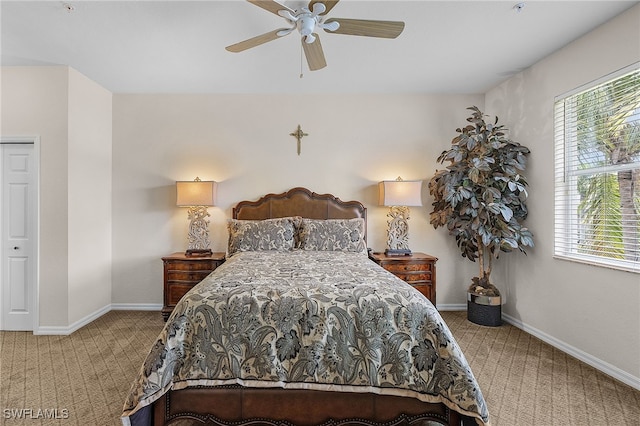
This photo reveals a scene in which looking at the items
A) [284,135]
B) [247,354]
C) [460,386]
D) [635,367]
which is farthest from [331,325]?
[284,135]

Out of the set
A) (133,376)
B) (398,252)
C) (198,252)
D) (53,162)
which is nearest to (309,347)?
(133,376)

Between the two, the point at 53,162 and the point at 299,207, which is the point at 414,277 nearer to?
the point at 299,207

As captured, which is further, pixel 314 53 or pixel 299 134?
pixel 299 134

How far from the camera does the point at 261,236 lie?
11.3ft

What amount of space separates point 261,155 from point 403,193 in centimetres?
195

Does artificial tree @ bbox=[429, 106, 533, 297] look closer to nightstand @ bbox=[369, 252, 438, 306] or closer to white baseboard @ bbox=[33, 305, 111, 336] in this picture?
nightstand @ bbox=[369, 252, 438, 306]

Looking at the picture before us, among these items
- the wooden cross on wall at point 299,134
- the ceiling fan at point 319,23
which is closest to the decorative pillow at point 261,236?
the wooden cross on wall at point 299,134

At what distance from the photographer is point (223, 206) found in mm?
4059

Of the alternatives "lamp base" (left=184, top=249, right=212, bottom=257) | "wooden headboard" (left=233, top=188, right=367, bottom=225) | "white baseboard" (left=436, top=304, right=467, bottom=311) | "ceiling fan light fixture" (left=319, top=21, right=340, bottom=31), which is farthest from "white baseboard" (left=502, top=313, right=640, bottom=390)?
"lamp base" (left=184, top=249, right=212, bottom=257)

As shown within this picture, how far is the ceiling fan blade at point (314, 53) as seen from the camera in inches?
87.9

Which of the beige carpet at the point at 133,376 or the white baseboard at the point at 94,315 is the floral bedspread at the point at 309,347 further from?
the white baseboard at the point at 94,315

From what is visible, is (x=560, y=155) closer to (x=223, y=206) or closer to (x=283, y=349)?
(x=283, y=349)

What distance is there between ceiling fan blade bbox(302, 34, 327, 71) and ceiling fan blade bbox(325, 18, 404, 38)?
0.20m

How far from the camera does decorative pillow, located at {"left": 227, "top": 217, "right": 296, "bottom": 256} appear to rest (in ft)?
11.2
